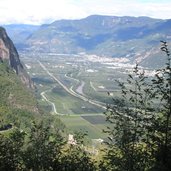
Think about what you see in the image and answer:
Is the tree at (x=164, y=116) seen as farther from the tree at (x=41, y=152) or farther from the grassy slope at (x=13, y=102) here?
the grassy slope at (x=13, y=102)

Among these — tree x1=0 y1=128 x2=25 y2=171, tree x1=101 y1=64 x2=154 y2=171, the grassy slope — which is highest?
tree x1=101 y1=64 x2=154 y2=171

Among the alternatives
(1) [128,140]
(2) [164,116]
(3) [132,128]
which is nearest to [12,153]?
(1) [128,140]

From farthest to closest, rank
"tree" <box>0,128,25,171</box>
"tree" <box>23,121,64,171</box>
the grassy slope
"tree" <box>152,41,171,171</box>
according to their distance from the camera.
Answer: the grassy slope < "tree" <box>23,121,64,171</box> < "tree" <box>0,128,25,171</box> < "tree" <box>152,41,171,171</box>

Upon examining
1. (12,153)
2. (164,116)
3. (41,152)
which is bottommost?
(12,153)

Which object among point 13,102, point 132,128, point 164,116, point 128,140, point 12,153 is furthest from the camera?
point 13,102

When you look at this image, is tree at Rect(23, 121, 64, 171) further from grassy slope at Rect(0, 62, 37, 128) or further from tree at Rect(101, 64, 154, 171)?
grassy slope at Rect(0, 62, 37, 128)

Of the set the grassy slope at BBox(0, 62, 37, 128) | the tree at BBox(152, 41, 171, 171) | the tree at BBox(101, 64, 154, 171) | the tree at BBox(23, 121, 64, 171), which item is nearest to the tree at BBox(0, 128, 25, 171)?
the tree at BBox(23, 121, 64, 171)

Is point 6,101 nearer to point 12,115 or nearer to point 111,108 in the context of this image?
point 12,115

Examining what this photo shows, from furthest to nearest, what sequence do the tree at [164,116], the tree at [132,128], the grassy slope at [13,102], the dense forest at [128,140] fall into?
1. the grassy slope at [13,102]
2. the tree at [132,128]
3. the dense forest at [128,140]
4. the tree at [164,116]

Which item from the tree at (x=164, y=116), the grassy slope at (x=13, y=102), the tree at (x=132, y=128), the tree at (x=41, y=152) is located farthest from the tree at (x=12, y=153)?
the grassy slope at (x=13, y=102)

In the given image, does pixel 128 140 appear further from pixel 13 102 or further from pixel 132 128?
pixel 13 102

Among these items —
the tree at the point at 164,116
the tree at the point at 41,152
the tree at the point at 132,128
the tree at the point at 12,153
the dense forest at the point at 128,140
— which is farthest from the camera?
the tree at the point at 41,152
